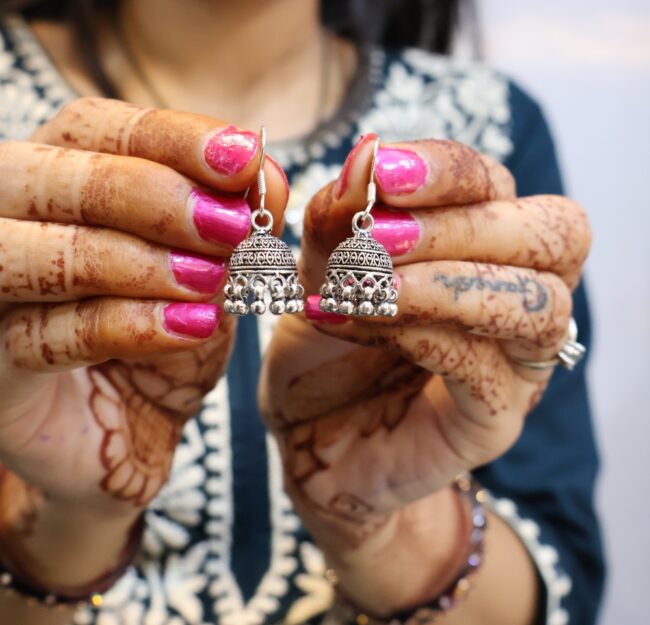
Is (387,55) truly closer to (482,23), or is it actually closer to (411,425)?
(482,23)

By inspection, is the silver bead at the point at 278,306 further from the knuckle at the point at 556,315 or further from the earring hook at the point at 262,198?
the knuckle at the point at 556,315

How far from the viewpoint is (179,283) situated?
0.49 m

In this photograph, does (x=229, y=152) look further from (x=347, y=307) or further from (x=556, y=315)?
(x=556, y=315)

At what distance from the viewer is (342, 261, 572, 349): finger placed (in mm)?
498

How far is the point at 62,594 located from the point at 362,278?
433 mm

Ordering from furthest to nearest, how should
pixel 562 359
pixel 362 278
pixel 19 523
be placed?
pixel 19 523 → pixel 562 359 → pixel 362 278

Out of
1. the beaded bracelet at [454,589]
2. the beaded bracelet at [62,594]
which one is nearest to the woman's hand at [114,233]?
the beaded bracelet at [62,594]

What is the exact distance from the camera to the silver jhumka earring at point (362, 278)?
0.46 metres

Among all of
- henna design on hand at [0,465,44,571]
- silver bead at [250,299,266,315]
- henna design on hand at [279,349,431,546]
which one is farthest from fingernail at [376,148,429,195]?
henna design on hand at [0,465,44,571]

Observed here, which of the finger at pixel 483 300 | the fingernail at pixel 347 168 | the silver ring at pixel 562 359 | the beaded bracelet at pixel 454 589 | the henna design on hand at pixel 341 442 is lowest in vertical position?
the beaded bracelet at pixel 454 589

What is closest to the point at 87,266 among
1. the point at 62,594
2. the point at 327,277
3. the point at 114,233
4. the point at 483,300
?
the point at 114,233

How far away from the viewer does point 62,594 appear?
2.26ft

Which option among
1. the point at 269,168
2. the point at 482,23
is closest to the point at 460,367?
the point at 269,168

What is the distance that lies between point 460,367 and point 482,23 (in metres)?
0.90
